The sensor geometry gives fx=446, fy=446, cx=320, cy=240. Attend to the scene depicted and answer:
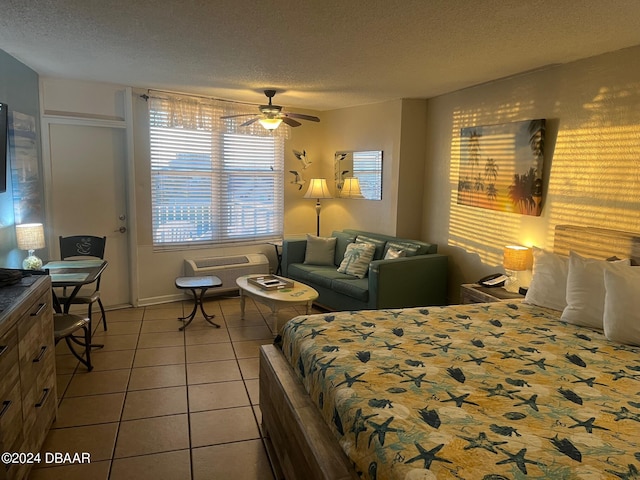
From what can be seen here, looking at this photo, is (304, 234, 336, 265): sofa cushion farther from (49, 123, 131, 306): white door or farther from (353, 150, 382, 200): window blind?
(49, 123, 131, 306): white door

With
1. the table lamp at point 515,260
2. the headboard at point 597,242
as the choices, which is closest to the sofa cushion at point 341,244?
the table lamp at point 515,260

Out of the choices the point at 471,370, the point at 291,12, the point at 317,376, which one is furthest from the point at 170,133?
the point at 471,370

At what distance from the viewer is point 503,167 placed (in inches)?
160

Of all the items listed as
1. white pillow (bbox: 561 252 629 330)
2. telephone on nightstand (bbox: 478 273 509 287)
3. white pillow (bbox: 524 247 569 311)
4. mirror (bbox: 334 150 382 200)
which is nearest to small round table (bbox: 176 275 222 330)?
mirror (bbox: 334 150 382 200)

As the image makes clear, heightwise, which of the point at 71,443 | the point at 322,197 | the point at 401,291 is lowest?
the point at 71,443

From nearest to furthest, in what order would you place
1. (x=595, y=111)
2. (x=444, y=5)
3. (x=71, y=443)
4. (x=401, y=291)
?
(x=444, y=5) < (x=71, y=443) < (x=595, y=111) < (x=401, y=291)

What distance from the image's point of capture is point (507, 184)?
4043mm

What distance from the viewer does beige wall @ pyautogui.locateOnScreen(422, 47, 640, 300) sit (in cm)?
310

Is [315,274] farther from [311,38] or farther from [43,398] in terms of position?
[43,398]

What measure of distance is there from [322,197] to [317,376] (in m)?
3.98

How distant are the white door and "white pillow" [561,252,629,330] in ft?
14.5

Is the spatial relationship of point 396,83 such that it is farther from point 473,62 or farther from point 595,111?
point 595,111

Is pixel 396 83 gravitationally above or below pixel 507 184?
above

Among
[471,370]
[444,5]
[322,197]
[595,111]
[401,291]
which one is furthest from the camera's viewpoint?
[322,197]
